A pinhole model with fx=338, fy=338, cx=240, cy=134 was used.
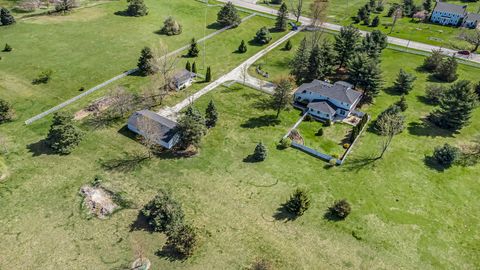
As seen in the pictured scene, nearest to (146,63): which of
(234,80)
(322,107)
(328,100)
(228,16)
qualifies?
(234,80)

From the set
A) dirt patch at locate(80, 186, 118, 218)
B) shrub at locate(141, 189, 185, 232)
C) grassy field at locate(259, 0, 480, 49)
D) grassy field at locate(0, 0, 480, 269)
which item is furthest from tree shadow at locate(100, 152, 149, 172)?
grassy field at locate(259, 0, 480, 49)

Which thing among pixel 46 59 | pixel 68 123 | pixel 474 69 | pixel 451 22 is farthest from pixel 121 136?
pixel 451 22

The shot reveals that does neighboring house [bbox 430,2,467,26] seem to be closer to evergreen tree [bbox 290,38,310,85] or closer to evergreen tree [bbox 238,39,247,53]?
evergreen tree [bbox 290,38,310,85]

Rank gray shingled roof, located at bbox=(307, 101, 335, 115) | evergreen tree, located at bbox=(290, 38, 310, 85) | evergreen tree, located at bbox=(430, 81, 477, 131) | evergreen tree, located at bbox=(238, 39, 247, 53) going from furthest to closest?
evergreen tree, located at bbox=(238, 39, 247, 53), evergreen tree, located at bbox=(290, 38, 310, 85), gray shingled roof, located at bbox=(307, 101, 335, 115), evergreen tree, located at bbox=(430, 81, 477, 131)

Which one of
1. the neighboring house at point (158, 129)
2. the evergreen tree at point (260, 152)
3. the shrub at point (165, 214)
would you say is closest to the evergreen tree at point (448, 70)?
the evergreen tree at point (260, 152)

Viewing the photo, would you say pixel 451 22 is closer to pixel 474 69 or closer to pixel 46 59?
pixel 474 69

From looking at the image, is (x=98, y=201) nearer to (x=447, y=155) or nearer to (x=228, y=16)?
(x=447, y=155)

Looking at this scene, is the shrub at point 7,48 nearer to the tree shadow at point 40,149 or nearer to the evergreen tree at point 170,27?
the evergreen tree at point 170,27
